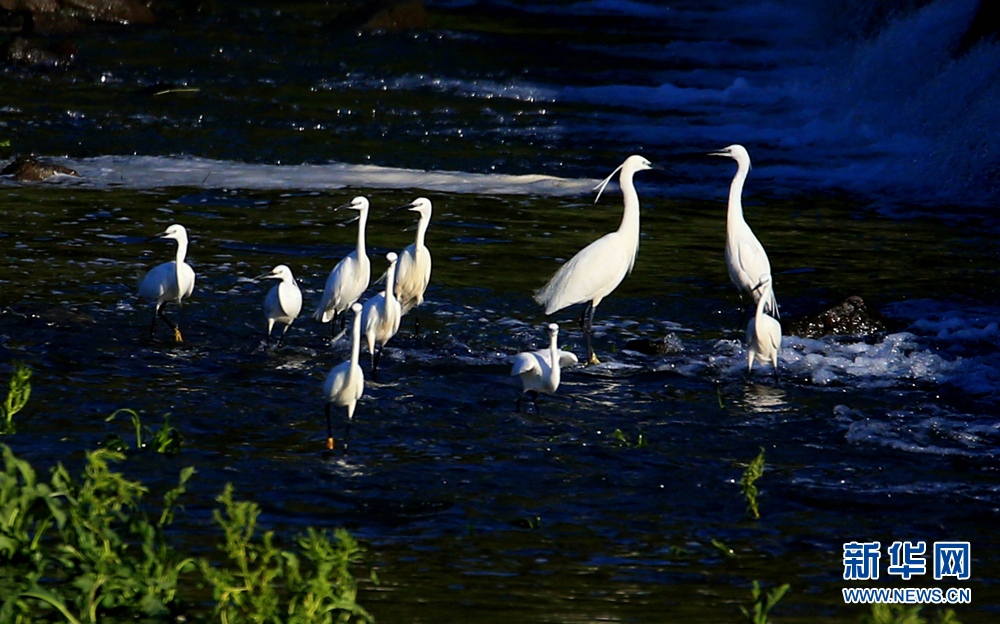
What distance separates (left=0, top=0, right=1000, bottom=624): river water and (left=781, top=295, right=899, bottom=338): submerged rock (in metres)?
0.21

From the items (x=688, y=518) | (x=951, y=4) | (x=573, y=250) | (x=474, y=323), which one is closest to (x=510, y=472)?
(x=688, y=518)

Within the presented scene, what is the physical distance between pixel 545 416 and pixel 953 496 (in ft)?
7.44

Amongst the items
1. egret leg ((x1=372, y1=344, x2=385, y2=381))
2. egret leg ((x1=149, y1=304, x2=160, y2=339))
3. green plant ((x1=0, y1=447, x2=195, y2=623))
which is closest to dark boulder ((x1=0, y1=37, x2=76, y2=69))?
egret leg ((x1=149, y1=304, x2=160, y2=339))

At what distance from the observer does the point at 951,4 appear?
21.5 m

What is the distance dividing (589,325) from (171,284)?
111 inches

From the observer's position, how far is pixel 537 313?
377 inches

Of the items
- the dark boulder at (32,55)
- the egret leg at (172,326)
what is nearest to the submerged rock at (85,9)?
the dark boulder at (32,55)

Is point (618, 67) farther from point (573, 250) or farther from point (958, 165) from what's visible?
point (573, 250)

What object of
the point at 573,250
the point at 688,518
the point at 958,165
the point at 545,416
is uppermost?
the point at 958,165

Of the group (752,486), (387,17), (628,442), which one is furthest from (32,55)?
(752,486)

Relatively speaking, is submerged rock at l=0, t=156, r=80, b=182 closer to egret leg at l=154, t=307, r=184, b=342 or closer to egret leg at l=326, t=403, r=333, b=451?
egret leg at l=154, t=307, r=184, b=342

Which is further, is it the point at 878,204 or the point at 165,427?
the point at 878,204

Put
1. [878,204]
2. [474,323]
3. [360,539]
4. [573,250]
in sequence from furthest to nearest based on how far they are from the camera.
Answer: [878,204] < [573,250] < [474,323] < [360,539]

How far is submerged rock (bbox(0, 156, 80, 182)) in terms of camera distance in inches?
519
